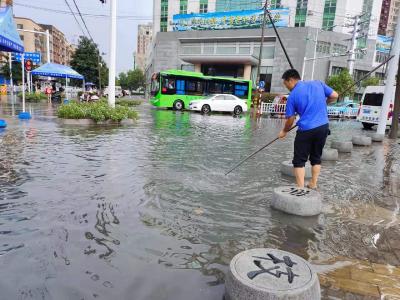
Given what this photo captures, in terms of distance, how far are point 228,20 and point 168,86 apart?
29.5 m

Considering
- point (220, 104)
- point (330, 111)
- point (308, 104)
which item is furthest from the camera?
point (330, 111)

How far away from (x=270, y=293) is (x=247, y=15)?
49863mm

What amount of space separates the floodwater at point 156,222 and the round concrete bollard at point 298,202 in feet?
0.40

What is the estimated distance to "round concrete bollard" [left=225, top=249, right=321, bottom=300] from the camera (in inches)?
86.1

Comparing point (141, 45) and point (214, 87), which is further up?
point (141, 45)

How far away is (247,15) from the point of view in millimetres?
46969

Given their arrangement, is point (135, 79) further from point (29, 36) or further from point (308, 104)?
point (308, 104)

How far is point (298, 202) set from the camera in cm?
415

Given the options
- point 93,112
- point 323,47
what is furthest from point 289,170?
point 323,47

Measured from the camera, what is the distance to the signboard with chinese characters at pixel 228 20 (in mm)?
46156

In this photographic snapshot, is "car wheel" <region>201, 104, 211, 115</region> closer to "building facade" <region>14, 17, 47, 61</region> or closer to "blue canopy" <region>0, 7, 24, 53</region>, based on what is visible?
"blue canopy" <region>0, 7, 24, 53</region>

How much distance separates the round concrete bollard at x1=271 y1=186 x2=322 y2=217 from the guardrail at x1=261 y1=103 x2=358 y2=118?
23046mm

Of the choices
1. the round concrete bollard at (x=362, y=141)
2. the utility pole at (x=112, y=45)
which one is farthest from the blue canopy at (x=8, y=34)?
the round concrete bollard at (x=362, y=141)

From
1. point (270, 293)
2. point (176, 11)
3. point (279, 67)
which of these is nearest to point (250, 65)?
point (279, 67)
